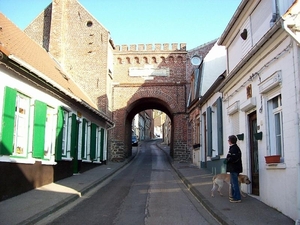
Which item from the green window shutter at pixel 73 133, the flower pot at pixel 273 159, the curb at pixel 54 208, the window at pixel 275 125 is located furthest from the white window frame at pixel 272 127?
the green window shutter at pixel 73 133

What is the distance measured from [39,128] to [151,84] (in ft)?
58.2

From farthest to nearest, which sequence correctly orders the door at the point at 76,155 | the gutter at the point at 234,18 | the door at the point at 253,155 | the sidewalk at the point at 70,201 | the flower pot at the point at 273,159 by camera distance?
the door at the point at 76,155 → the gutter at the point at 234,18 → the door at the point at 253,155 → the flower pot at the point at 273,159 → the sidewalk at the point at 70,201

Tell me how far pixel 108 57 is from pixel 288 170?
2170 centimetres

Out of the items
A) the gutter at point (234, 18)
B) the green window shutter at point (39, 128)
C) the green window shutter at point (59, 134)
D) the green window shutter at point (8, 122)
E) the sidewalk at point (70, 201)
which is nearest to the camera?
the sidewalk at point (70, 201)

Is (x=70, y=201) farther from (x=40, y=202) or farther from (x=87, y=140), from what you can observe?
(x=87, y=140)

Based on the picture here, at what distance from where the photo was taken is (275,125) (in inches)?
332

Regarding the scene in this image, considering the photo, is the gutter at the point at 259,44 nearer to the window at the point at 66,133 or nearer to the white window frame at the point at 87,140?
the window at the point at 66,133

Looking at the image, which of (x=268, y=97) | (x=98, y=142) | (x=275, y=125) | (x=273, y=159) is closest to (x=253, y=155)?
(x=275, y=125)

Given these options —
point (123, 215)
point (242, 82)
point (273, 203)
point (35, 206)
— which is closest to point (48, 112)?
point (35, 206)

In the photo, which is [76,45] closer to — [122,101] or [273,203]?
[122,101]

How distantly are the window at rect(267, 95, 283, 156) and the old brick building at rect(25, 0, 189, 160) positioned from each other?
62.2ft

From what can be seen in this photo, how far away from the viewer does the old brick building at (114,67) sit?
26.7 m

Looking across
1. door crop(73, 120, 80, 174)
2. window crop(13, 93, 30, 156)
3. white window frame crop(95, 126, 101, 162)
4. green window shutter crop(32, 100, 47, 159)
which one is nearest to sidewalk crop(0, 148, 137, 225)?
green window shutter crop(32, 100, 47, 159)

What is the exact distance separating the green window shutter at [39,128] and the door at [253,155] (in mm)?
6764
